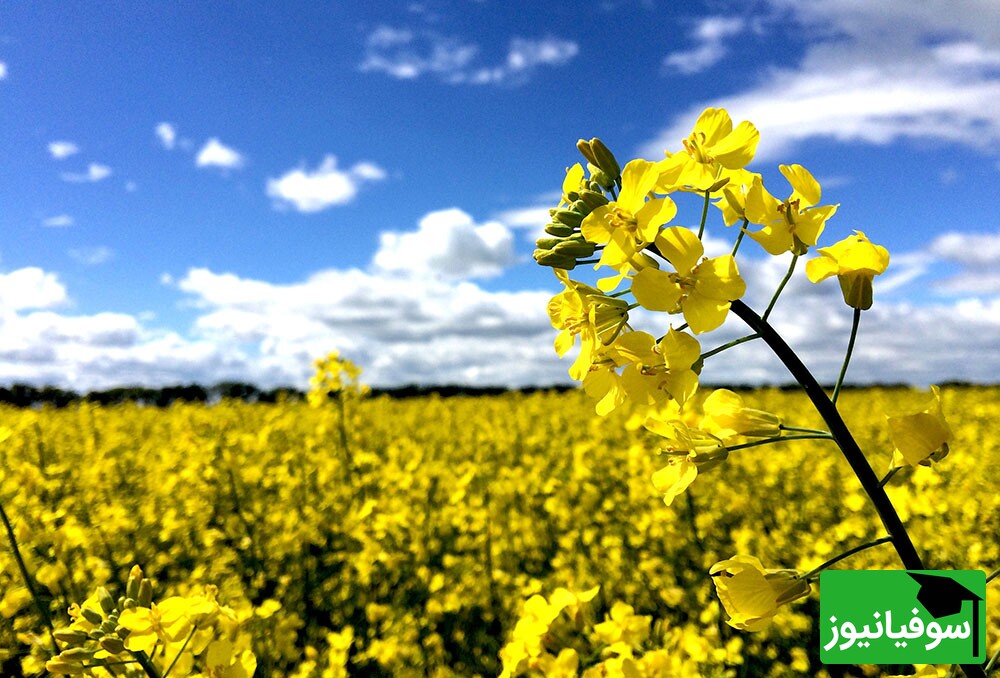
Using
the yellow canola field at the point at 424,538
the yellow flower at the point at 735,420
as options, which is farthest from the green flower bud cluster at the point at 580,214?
the yellow canola field at the point at 424,538

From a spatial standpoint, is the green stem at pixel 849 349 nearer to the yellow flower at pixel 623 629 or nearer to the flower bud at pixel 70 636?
the yellow flower at pixel 623 629

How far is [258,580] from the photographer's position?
14.0 ft

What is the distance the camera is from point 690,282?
3.67 feet

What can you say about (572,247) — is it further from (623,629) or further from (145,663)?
(623,629)

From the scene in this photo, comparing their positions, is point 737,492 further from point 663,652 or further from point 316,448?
point 663,652

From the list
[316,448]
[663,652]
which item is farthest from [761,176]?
[316,448]

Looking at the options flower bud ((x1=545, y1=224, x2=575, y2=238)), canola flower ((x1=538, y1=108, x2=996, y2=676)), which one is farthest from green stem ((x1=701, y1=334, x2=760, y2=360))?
flower bud ((x1=545, y1=224, x2=575, y2=238))

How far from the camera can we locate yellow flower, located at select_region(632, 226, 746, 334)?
Result: 1096mm

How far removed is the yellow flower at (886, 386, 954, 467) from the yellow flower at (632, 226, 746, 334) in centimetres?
40

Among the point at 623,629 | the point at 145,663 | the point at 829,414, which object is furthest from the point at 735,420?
the point at 145,663

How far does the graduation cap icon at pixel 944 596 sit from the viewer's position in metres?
1.24

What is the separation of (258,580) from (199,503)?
0.86 m

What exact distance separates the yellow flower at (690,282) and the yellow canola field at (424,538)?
5.28 ft

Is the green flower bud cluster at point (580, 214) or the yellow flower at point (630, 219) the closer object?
the yellow flower at point (630, 219)
